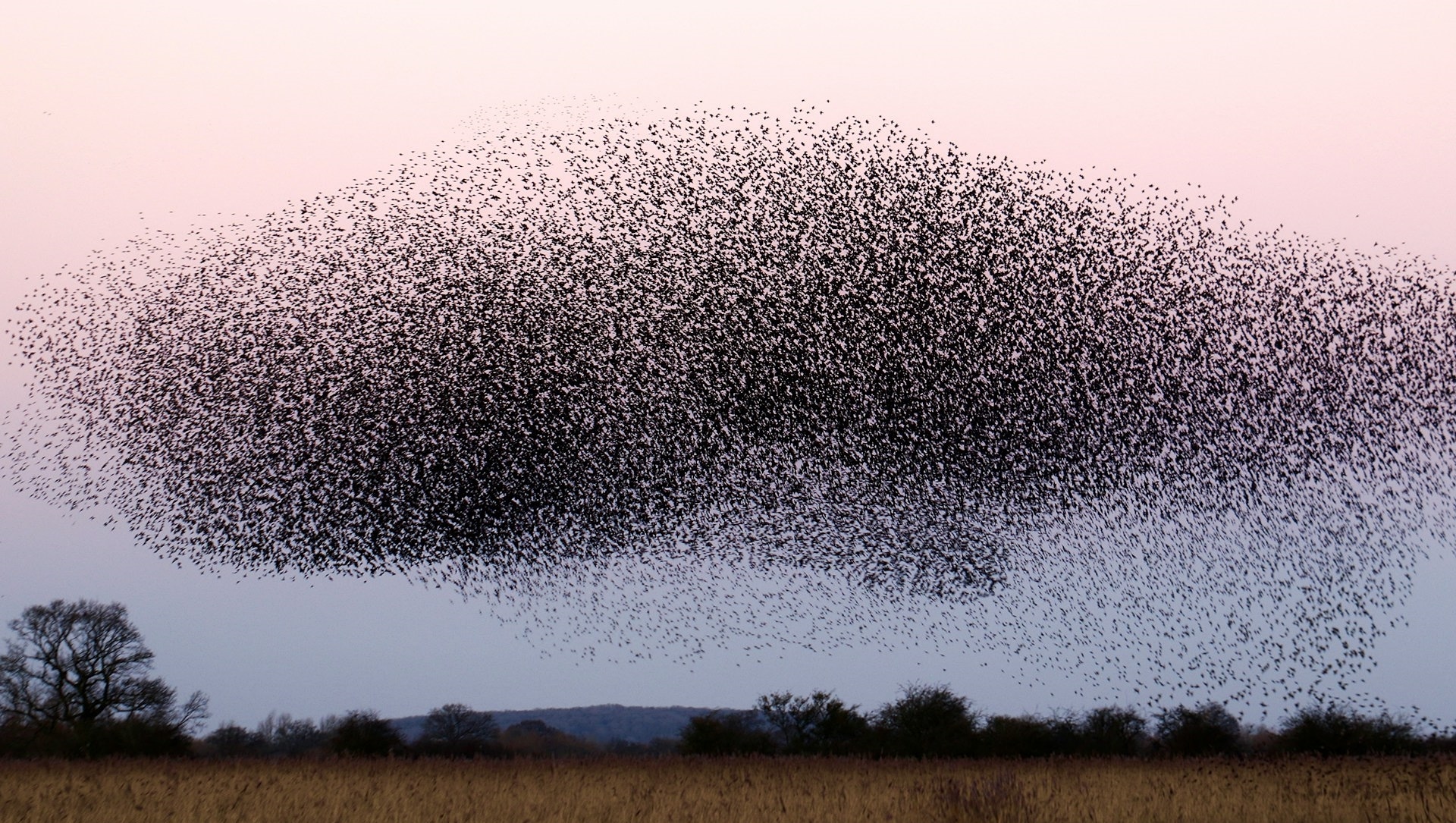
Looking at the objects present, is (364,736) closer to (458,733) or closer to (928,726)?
(458,733)

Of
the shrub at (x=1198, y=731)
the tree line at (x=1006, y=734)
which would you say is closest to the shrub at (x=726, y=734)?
the tree line at (x=1006, y=734)

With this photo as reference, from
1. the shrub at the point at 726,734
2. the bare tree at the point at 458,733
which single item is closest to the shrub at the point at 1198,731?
the shrub at the point at 726,734

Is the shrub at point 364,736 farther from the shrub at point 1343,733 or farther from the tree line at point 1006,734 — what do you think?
the shrub at point 1343,733

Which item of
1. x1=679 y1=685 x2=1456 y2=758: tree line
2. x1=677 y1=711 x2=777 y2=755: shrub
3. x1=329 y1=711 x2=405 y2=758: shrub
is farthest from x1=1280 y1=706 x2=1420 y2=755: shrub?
x1=329 y1=711 x2=405 y2=758: shrub

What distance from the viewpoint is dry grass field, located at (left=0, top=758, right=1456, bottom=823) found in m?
10.6

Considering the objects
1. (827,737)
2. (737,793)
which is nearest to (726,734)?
(827,737)

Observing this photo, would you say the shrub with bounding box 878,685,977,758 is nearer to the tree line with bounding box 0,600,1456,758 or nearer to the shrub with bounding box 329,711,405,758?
the tree line with bounding box 0,600,1456,758

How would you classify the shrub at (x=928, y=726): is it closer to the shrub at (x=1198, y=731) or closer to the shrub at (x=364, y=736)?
the shrub at (x=1198, y=731)

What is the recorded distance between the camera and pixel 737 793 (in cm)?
1241

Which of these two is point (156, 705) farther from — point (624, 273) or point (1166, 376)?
point (1166, 376)

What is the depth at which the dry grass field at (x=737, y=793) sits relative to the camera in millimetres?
10617

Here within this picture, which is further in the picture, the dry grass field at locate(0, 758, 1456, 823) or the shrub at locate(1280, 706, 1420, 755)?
the shrub at locate(1280, 706, 1420, 755)

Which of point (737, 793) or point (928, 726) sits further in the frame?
point (928, 726)

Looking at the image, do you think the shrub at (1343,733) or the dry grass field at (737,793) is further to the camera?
the shrub at (1343,733)
